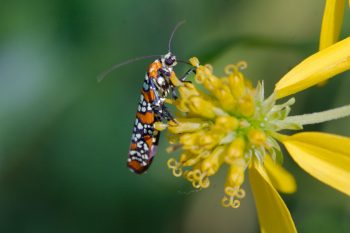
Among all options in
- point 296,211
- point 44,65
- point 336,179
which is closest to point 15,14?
point 44,65

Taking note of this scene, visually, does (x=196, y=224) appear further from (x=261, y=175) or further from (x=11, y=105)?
(x=261, y=175)

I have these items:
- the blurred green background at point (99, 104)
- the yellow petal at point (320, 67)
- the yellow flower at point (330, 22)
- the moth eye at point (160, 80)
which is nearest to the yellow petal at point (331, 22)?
the yellow flower at point (330, 22)

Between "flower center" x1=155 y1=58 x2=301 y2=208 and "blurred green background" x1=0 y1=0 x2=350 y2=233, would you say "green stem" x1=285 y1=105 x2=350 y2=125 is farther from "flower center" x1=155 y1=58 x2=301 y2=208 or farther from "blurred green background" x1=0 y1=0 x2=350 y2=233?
"blurred green background" x1=0 y1=0 x2=350 y2=233

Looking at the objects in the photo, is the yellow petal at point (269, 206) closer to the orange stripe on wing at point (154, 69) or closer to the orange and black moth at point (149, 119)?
the orange and black moth at point (149, 119)

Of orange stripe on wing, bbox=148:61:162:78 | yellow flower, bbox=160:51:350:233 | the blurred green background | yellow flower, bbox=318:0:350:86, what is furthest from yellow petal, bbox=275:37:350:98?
→ the blurred green background

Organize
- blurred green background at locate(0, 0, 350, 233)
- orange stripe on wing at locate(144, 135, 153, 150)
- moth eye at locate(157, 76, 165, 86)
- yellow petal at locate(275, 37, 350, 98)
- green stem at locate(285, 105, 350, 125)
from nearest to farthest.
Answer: green stem at locate(285, 105, 350, 125) < yellow petal at locate(275, 37, 350, 98) < orange stripe on wing at locate(144, 135, 153, 150) < moth eye at locate(157, 76, 165, 86) < blurred green background at locate(0, 0, 350, 233)

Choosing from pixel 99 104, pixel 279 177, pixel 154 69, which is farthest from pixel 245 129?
pixel 99 104

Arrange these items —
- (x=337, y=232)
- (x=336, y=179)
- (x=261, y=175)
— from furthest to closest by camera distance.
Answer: (x=337, y=232), (x=261, y=175), (x=336, y=179)
